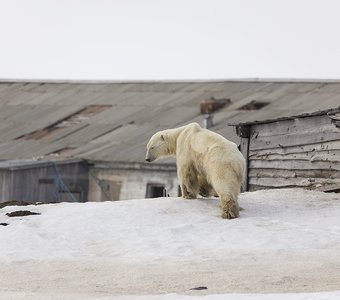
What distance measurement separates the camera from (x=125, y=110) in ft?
105

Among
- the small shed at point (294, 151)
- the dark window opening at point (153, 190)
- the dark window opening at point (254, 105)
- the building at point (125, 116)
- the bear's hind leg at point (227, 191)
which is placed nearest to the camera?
the bear's hind leg at point (227, 191)

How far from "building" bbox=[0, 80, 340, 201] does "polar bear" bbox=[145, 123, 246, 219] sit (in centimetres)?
1037

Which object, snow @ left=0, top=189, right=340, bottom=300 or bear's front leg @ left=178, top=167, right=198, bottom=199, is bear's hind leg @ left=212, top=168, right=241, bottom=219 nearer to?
snow @ left=0, top=189, right=340, bottom=300

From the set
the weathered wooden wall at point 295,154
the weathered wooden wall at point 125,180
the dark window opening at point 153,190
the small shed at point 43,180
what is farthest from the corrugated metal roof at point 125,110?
the weathered wooden wall at point 295,154

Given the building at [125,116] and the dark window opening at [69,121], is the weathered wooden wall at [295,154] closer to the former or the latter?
the building at [125,116]

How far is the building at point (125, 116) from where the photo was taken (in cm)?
2612

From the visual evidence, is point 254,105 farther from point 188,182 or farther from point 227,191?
point 227,191

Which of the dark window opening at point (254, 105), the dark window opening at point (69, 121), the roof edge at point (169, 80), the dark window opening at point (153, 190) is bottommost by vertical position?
the dark window opening at point (153, 190)

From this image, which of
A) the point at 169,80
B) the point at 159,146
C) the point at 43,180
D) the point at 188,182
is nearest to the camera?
the point at 188,182

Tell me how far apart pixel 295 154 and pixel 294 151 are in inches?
2.1

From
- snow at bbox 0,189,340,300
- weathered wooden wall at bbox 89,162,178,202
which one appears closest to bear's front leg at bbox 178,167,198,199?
snow at bbox 0,189,340,300

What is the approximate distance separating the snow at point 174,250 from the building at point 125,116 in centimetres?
1211

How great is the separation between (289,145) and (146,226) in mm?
5015

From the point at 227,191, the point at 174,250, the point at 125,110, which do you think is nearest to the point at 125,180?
the point at 125,110
